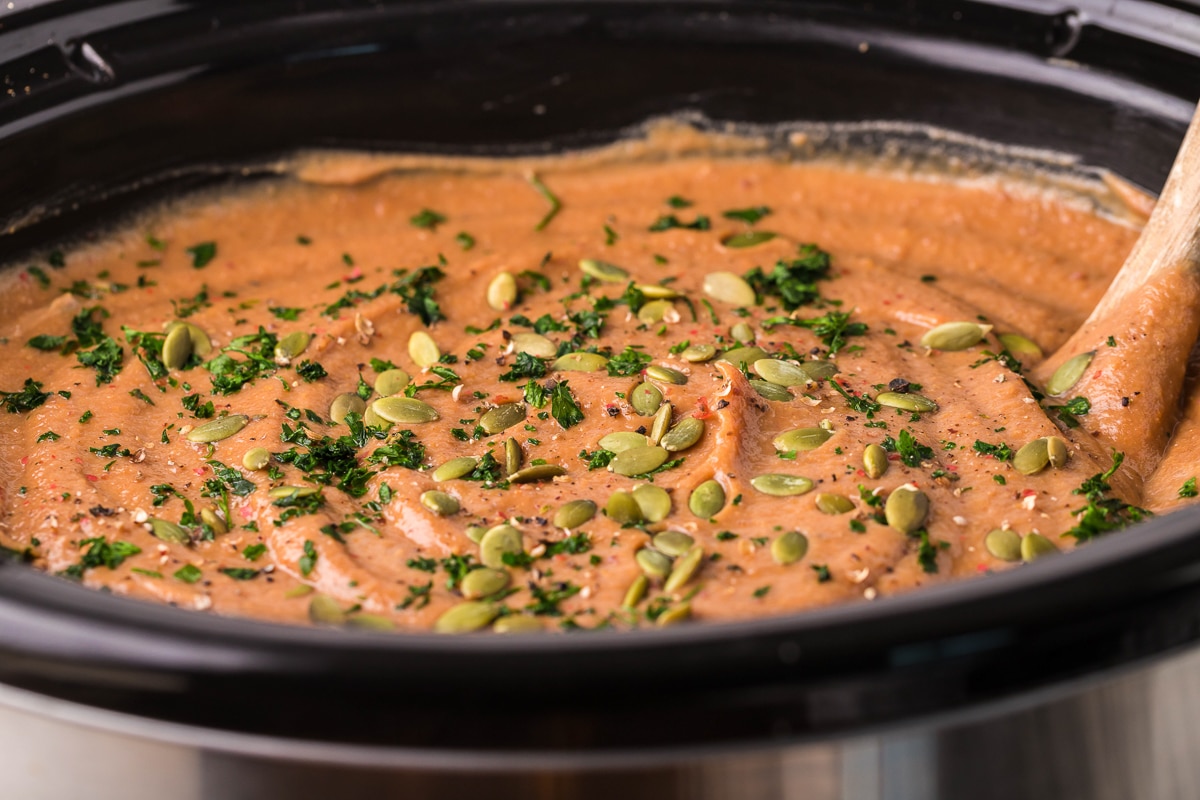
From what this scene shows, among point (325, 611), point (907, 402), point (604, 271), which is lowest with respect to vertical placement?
point (325, 611)

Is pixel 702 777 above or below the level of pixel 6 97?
below

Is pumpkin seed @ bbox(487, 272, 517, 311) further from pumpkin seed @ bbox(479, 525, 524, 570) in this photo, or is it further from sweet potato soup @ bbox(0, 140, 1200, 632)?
pumpkin seed @ bbox(479, 525, 524, 570)

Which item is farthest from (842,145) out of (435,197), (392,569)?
(392,569)

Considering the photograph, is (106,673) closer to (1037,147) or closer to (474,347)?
(474,347)

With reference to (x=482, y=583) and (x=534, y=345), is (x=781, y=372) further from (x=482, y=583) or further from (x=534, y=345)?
(x=482, y=583)

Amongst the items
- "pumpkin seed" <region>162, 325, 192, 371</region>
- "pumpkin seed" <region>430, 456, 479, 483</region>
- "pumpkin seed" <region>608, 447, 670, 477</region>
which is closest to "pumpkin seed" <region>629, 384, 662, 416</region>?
"pumpkin seed" <region>608, 447, 670, 477</region>

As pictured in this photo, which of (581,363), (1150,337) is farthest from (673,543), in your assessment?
(1150,337)
